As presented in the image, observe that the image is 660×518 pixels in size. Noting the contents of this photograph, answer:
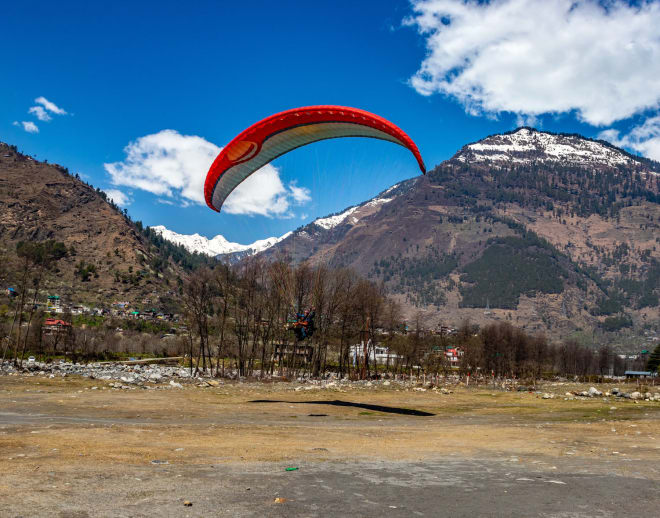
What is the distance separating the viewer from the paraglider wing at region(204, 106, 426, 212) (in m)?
22.7

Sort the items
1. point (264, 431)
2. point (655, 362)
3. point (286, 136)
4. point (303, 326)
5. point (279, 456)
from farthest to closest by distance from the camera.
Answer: point (655, 362)
point (303, 326)
point (286, 136)
point (264, 431)
point (279, 456)

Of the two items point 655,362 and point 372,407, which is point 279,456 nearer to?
point 372,407

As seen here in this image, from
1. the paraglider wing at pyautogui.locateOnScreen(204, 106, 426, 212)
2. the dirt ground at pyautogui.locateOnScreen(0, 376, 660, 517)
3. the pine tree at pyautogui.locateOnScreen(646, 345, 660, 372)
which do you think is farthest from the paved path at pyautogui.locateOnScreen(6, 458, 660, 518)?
the pine tree at pyautogui.locateOnScreen(646, 345, 660, 372)

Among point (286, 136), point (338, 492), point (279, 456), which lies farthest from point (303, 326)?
point (338, 492)

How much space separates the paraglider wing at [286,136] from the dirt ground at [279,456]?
11.0 meters

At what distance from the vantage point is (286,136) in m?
25.0

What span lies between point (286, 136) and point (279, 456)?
1662cm

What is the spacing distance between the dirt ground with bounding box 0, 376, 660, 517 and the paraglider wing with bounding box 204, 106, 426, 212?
Result: 11.0 metres

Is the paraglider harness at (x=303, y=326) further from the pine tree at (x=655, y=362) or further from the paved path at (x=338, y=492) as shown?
the pine tree at (x=655, y=362)

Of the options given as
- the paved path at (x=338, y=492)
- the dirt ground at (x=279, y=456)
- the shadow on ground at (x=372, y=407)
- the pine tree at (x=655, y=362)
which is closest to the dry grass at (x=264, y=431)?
the dirt ground at (x=279, y=456)

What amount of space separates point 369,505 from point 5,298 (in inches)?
5818

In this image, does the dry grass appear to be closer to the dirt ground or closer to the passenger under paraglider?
the dirt ground

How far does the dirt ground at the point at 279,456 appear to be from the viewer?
25.7 ft

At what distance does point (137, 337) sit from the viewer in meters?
111
